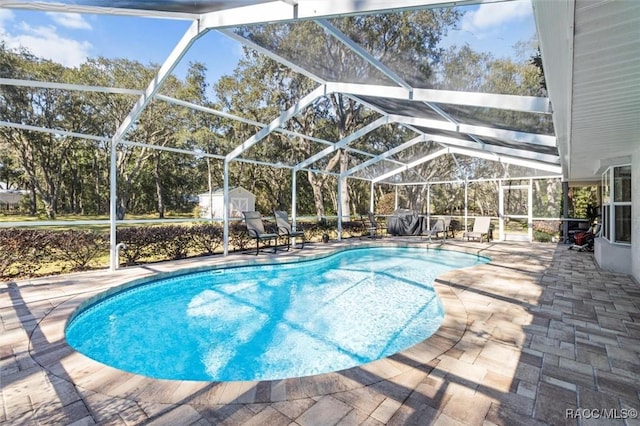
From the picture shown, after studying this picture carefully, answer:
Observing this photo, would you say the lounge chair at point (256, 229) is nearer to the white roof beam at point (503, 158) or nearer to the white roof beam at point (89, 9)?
the white roof beam at point (89, 9)

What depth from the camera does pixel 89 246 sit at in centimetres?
667

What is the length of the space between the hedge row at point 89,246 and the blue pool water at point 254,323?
1.59 meters

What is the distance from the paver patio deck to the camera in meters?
1.99

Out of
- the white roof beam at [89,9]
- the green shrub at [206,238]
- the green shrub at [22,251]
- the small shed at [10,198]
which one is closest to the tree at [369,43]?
the white roof beam at [89,9]

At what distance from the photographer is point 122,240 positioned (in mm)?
7090

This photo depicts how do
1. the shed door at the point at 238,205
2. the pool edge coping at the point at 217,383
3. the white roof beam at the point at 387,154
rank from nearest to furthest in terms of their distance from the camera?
the pool edge coping at the point at 217,383 < the white roof beam at the point at 387,154 < the shed door at the point at 238,205

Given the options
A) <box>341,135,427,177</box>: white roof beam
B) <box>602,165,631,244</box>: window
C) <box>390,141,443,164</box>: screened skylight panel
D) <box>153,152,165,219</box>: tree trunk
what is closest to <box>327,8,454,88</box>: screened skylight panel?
<box>602,165,631,244</box>: window

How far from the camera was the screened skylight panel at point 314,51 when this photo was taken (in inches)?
170

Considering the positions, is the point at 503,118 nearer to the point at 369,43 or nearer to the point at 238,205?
the point at 369,43

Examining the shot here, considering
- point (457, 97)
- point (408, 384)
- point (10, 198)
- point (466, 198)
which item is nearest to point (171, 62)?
point (457, 97)

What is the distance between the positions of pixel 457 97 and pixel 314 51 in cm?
248

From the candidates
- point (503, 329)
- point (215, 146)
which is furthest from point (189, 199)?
point (503, 329)

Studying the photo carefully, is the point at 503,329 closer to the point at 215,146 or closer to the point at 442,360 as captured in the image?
the point at 442,360

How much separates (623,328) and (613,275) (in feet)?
12.4
